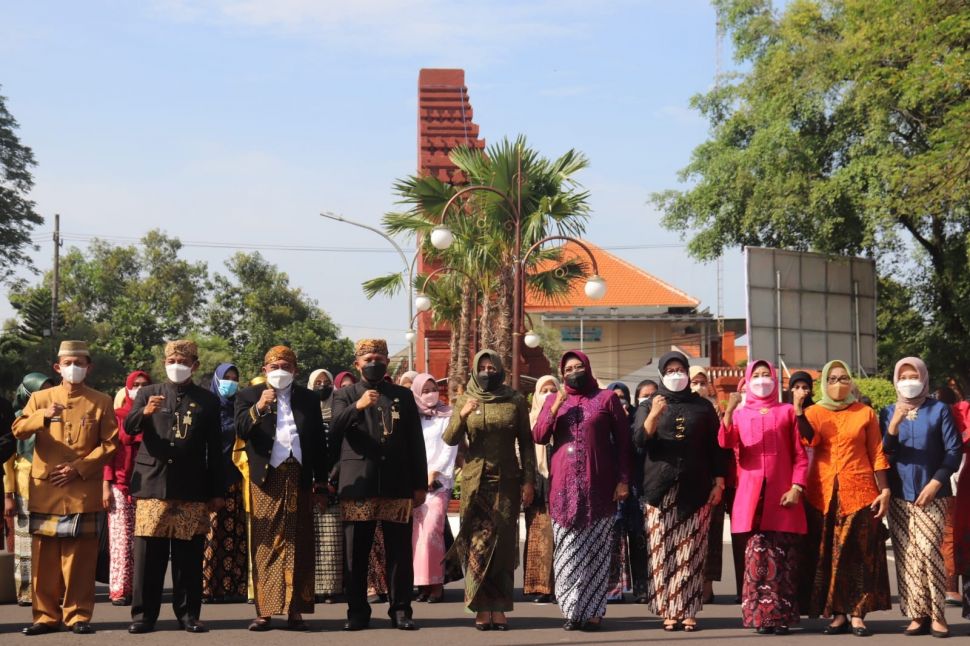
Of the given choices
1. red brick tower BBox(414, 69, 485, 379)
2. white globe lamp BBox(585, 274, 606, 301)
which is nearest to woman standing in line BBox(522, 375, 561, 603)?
white globe lamp BBox(585, 274, 606, 301)

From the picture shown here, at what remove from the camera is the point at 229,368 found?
39.0 ft

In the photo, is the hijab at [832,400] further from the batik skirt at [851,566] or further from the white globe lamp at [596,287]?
the white globe lamp at [596,287]

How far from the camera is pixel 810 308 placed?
1271 inches

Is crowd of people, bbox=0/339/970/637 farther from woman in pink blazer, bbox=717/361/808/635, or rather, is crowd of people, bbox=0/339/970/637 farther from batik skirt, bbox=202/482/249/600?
batik skirt, bbox=202/482/249/600

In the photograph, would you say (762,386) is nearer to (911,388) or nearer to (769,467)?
(769,467)

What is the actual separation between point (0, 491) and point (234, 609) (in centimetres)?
203

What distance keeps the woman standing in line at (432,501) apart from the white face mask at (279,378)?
2.12m

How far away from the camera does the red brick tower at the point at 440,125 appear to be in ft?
156

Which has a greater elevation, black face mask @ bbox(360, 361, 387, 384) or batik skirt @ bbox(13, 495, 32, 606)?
black face mask @ bbox(360, 361, 387, 384)

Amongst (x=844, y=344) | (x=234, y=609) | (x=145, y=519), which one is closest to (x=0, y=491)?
(x=145, y=519)

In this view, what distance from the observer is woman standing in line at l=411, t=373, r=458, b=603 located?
11438 millimetres

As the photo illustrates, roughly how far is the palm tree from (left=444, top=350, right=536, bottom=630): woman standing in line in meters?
14.0

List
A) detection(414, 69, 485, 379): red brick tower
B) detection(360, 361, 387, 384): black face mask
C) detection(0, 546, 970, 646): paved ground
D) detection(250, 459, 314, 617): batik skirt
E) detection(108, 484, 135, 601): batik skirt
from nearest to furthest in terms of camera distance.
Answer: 1. detection(0, 546, 970, 646): paved ground
2. detection(250, 459, 314, 617): batik skirt
3. detection(360, 361, 387, 384): black face mask
4. detection(108, 484, 135, 601): batik skirt
5. detection(414, 69, 485, 379): red brick tower

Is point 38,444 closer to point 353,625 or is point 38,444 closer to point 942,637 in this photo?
point 353,625
